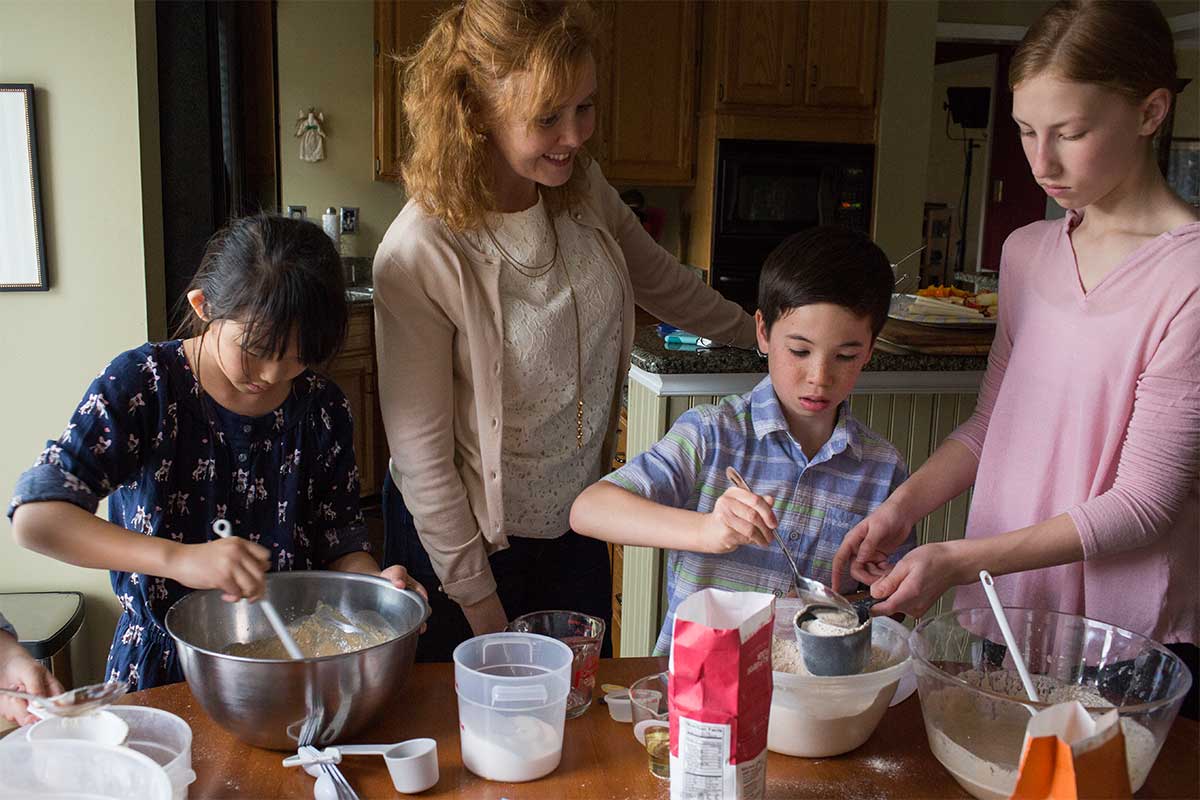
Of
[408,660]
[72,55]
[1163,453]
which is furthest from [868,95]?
[408,660]

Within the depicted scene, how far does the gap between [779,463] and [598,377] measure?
31cm

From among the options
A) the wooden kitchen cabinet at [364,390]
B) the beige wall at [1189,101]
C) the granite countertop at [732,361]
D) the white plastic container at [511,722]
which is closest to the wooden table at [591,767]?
the white plastic container at [511,722]

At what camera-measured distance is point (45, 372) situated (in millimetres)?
2426

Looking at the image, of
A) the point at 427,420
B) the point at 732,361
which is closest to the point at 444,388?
the point at 427,420

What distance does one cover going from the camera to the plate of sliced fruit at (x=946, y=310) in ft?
8.25

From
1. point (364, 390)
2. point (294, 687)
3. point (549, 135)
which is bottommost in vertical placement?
point (364, 390)

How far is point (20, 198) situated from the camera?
92.1 inches

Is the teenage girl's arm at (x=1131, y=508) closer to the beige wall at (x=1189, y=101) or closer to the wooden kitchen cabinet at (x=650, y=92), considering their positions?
the wooden kitchen cabinet at (x=650, y=92)

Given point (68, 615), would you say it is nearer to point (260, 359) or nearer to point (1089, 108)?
point (260, 359)

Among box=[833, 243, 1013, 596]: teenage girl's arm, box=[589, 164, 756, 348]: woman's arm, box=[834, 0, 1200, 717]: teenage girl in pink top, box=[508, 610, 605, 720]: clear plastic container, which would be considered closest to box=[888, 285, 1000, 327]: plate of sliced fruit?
box=[589, 164, 756, 348]: woman's arm

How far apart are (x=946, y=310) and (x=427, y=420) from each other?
1592mm

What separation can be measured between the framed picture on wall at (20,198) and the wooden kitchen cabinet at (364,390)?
Answer: 1783 mm

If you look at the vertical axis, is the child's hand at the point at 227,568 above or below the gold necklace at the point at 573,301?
below

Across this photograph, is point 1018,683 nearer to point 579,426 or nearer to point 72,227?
point 579,426
